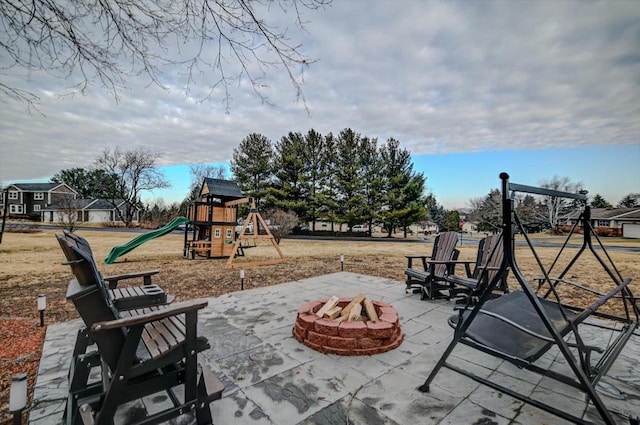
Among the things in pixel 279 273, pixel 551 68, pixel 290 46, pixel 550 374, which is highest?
pixel 551 68

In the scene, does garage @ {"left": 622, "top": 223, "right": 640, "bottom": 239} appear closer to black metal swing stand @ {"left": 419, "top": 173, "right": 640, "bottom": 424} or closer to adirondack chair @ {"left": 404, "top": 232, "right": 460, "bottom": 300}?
adirondack chair @ {"left": 404, "top": 232, "right": 460, "bottom": 300}

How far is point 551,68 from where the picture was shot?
6633 millimetres

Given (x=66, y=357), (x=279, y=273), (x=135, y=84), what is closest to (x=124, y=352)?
(x=66, y=357)

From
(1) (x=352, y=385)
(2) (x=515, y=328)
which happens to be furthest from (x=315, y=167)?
(2) (x=515, y=328)

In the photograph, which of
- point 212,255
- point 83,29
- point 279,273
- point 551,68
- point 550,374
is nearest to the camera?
point 550,374

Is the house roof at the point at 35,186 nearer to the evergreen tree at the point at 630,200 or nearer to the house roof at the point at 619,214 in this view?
the house roof at the point at 619,214

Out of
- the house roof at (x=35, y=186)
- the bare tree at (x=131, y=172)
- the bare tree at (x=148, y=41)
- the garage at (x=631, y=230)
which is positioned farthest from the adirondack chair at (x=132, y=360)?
the house roof at (x=35, y=186)

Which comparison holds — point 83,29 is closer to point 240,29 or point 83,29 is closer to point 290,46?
point 240,29

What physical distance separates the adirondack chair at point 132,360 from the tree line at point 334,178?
24939 millimetres

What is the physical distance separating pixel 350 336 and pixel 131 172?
4073 centimetres

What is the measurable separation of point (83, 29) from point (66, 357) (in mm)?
2953

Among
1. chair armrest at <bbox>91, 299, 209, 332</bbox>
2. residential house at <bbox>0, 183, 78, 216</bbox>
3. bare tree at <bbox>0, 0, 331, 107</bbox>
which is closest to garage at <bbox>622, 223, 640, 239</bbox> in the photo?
bare tree at <bbox>0, 0, 331, 107</bbox>

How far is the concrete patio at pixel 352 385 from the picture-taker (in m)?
1.94

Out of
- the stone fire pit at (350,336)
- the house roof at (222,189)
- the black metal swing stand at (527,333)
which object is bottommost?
the stone fire pit at (350,336)
